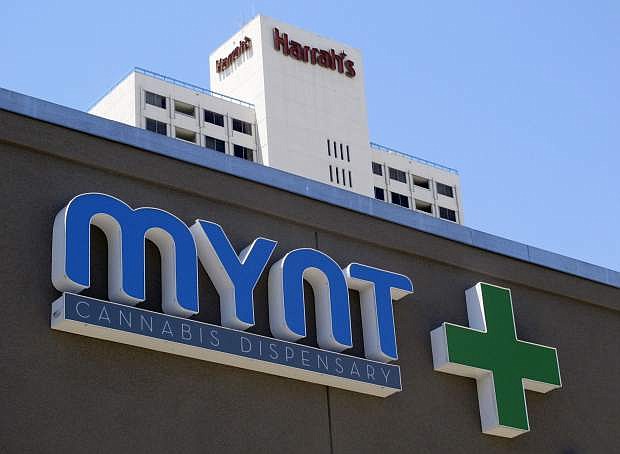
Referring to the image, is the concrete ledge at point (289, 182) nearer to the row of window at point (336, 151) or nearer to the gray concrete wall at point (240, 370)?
the gray concrete wall at point (240, 370)

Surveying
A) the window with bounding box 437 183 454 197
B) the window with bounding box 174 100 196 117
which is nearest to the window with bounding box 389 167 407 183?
the window with bounding box 437 183 454 197

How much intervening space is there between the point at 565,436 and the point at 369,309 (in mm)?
4212

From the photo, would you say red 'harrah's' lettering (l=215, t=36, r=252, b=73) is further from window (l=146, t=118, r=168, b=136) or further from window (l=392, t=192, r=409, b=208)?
window (l=392, t=192, r=409, b=208)

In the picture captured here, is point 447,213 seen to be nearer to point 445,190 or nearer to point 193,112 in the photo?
point 445,190

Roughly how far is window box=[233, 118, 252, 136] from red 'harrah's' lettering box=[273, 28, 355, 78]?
698 cm

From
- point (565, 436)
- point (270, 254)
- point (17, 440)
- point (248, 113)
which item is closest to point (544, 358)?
point (565, 436)

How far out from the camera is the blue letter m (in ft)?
53.3

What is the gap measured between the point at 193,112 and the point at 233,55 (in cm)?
1034

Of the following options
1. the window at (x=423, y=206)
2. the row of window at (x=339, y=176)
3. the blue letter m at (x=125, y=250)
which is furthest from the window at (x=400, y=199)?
the blue letter m at (x=125, y=250)

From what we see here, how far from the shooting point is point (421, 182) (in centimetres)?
11281

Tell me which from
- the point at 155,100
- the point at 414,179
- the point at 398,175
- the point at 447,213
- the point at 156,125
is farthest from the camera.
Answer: the point at 447,213

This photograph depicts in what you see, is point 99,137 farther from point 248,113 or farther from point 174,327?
point 248,113

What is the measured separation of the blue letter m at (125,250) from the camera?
16.2 metres

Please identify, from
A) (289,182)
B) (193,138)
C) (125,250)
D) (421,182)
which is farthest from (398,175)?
(125,250)
